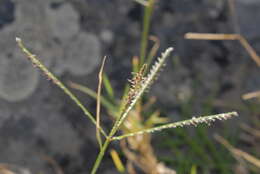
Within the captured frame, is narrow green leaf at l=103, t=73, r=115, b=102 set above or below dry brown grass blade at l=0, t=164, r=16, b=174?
above

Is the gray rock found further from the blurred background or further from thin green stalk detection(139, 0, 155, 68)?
thin green stalk detection(139, 0, 155, 68)

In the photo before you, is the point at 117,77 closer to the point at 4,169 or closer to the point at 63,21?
the point at 63,21

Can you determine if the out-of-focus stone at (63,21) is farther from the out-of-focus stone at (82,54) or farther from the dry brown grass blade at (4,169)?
the dry brown grass blade at (4,169)

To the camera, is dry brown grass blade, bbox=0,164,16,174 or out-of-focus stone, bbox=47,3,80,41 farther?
out-of-focus stone, bbox=47,3,80,41

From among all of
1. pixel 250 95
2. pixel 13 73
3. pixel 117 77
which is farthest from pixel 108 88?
pixel 250 95

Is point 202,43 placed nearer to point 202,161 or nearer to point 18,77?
point 202,161

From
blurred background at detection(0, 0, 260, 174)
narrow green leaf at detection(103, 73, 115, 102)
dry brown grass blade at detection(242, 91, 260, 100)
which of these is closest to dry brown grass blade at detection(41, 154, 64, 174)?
blurred background at detection(0, 0, 260, 174)

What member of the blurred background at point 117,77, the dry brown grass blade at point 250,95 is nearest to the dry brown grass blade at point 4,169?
the blurred background at point 117,77

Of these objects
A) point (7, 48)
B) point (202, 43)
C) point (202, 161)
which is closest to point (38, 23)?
point (7, 48)
